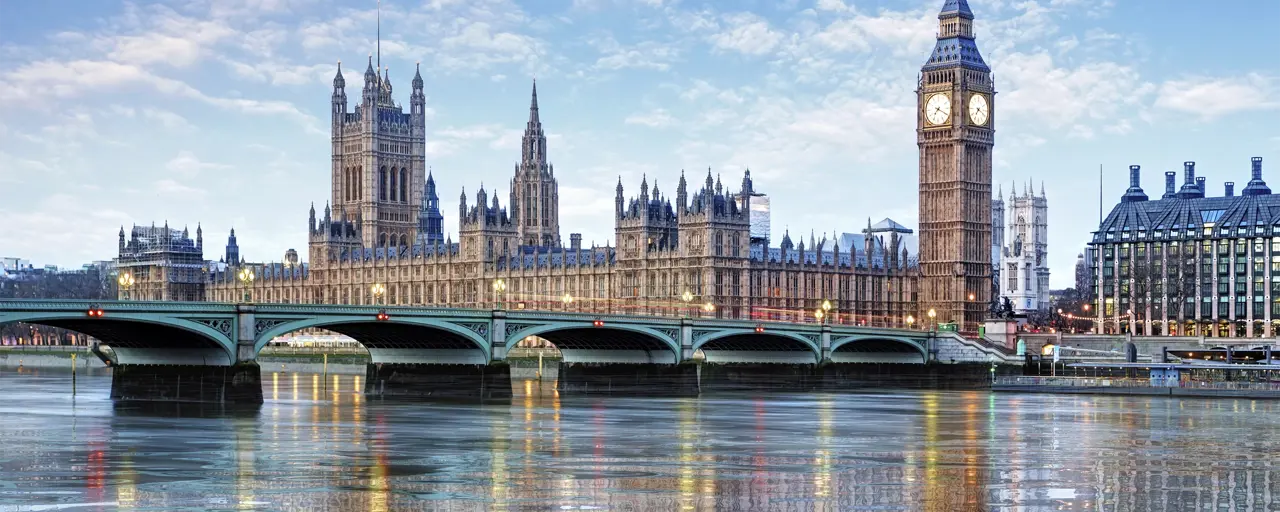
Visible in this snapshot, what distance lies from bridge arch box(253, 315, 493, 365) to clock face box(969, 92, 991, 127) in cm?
6851

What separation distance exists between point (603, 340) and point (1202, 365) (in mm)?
34499

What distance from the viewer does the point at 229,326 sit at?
→ 8025 cm

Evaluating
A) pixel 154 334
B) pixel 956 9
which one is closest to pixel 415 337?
pixel 154 334

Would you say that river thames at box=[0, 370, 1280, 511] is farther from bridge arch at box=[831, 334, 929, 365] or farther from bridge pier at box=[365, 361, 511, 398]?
bridge arch at box=[831, 334, 929, 365]

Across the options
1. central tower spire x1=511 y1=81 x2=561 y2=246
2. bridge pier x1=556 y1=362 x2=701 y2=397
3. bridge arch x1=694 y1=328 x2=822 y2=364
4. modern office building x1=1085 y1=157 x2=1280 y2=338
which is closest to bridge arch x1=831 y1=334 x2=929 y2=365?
bridge arch x1=694 y1=328 x2=822 y2=364

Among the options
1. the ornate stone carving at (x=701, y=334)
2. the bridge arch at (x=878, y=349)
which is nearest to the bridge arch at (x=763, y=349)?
the bridge arch at (x=878, y=349)

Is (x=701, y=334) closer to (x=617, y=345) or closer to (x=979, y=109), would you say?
(x=617, y=345)

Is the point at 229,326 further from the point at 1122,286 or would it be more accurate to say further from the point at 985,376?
the point at 1122,286

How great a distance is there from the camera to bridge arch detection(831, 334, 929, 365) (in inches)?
4815

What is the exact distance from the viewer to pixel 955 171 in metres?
151

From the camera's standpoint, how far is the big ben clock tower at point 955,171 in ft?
494

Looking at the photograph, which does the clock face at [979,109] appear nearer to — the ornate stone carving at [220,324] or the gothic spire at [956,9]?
the gothic spire at [956,9]

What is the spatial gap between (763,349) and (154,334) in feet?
162

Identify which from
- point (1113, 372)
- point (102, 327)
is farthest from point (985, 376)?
point (102, 327)
